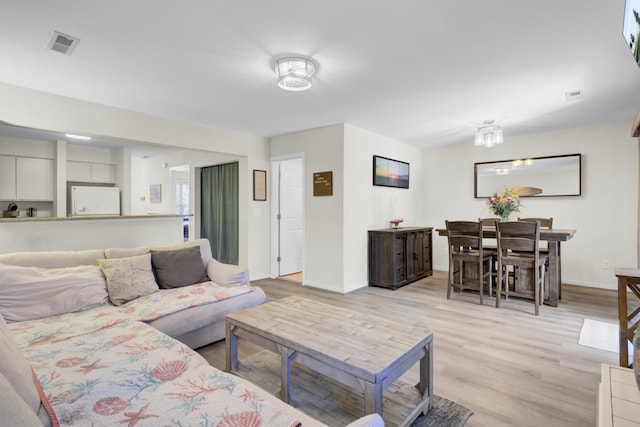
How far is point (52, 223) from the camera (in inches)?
126

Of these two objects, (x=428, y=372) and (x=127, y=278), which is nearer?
(x=428, y=372)

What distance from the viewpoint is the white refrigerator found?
553 cm

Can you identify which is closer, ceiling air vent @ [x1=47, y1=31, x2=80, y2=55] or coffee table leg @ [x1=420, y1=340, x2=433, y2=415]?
coffee table leg @ [x1=420, y1=340, x2=433, y2=415]

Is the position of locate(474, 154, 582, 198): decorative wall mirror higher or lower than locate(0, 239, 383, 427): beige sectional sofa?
higher

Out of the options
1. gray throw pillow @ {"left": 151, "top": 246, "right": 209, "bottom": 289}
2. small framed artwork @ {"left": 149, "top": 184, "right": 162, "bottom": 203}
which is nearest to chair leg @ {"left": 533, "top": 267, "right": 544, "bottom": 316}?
gray throw pillow @ {"left": 151, "top": 246, "right": 209, "bottom": 289}

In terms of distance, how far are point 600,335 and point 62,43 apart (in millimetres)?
4909

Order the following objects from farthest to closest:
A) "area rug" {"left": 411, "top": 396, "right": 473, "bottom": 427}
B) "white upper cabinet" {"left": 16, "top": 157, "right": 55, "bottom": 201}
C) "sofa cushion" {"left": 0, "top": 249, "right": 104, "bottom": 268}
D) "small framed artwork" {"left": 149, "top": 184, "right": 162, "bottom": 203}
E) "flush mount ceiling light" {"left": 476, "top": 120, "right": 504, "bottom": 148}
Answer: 1. "small framed artwork" {"left": 149, "top": 184, "right": 162, "bottom": 203}
2. "white upper cabinet" {"left": 16, "top": 157, "right": 55, "bottom": 201}
3. "flush mount ceiling light" {"left": 476, "top": 120, "right": 504, "bottom": 148}
4. "sofa cushion" {"left": 0, "top": 249, "right": 104, "bottom": 268}
5. "area rug" {"left": 411, "top": 396, "right": 473, "bottom": 427}

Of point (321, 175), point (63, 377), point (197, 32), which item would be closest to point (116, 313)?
point (63, 377)

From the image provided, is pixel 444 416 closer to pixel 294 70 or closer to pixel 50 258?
pixel 294 70

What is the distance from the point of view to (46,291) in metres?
2.24

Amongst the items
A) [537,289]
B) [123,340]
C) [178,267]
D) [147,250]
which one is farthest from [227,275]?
[537,289]


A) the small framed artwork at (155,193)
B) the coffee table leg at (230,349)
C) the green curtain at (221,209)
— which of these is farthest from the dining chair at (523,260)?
the small framed artwork at (155,193)

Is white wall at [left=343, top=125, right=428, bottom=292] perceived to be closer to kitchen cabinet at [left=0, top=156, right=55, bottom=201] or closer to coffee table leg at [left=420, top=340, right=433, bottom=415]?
coffee table leg at [left=420, top=340, right=433, bottom=415]

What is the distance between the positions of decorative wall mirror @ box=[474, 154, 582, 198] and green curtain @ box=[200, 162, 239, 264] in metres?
4.24
